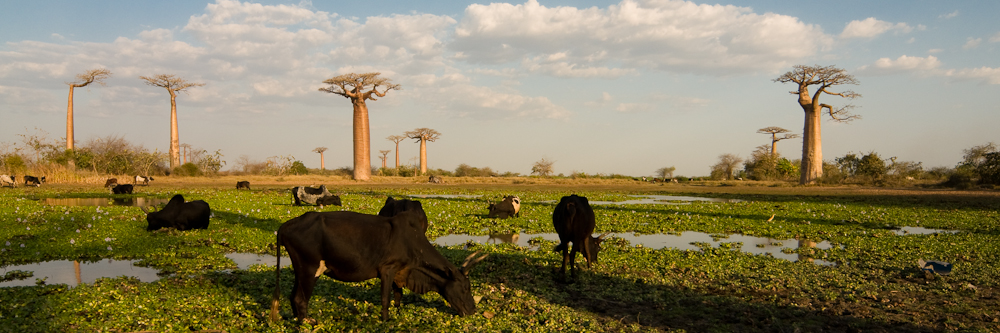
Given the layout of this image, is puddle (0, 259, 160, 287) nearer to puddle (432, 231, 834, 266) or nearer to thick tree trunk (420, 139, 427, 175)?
puddle (432, 231, 834, 266)

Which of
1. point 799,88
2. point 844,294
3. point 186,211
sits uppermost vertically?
point 799,88

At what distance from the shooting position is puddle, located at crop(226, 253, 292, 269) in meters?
10.1

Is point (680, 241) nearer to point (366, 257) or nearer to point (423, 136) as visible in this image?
point (366, 257)

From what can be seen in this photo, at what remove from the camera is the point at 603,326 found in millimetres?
6641

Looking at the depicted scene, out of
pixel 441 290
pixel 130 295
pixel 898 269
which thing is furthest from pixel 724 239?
pixel 130 295

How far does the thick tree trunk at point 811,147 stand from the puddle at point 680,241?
147 feet

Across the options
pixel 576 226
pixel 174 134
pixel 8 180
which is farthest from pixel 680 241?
pixel 174 134

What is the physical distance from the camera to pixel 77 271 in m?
9.38

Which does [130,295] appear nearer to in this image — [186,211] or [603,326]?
[603,326]

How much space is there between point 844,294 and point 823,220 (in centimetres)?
1213

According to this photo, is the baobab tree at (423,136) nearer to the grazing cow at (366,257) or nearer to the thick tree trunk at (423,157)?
the thick tree trunk at (423,157)

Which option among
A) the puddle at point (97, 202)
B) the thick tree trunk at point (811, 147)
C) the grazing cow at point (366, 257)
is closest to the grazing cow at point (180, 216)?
the grazing cow at point (366, 257)

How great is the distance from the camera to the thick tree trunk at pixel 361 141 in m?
61.5

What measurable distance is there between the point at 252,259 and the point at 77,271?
110 inches
